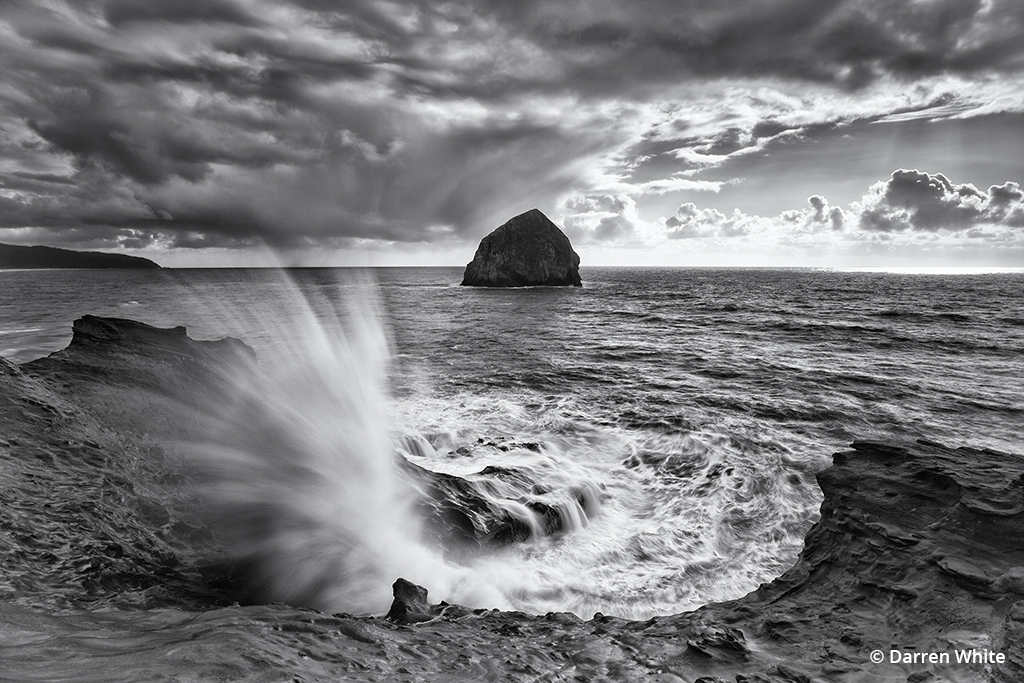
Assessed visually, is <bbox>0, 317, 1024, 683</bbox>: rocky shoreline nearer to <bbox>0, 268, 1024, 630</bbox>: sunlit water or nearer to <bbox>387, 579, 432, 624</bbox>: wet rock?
<bbox>387, 579, 432, 624</bbox>: wet rock

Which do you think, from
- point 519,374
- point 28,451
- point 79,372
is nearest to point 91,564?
point 28,451

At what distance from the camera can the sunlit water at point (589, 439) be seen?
6.24m

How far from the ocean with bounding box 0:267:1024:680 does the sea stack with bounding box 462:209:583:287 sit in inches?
2525

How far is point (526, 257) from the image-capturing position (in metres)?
93.9

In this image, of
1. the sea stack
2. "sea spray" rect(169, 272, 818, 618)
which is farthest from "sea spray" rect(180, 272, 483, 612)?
the sea stack

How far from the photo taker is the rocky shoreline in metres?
3.23

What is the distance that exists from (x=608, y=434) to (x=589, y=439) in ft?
2.46

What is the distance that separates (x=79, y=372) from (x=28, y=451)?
3306 mm

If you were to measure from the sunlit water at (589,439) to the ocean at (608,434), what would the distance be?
5 centimetres

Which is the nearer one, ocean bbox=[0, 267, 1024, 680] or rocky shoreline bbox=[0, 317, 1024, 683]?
rocky shoreline bbox=[0, 317, 1024, 683]

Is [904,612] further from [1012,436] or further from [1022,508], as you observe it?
[1012,436]

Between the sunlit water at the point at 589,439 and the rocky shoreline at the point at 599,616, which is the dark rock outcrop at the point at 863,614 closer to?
the rocky shoreline at the point at 599,616

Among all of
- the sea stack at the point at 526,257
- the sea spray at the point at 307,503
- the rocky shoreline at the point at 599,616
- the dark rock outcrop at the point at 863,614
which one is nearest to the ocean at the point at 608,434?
the sea spray at the point at 307,503

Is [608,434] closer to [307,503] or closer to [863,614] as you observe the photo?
[307,503]
